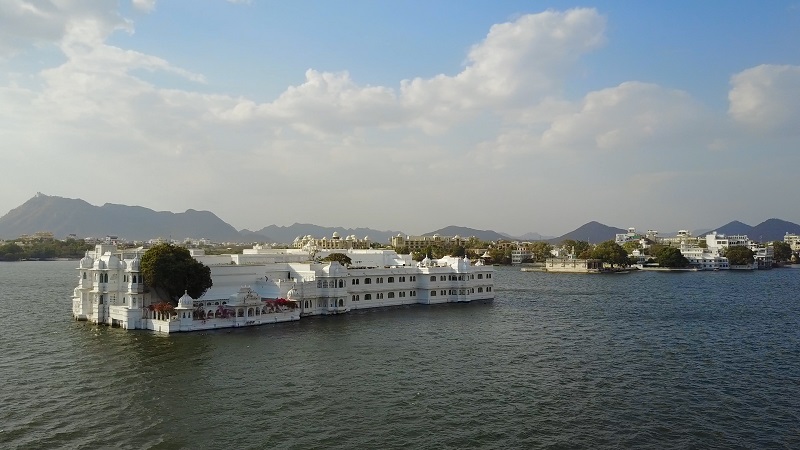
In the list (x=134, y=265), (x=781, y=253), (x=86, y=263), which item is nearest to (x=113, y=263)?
(x=134, y=265)

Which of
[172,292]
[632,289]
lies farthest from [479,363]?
[632,289]

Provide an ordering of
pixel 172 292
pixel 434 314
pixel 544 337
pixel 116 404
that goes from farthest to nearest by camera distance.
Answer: pixel 434 314
pixel 172 292
pixel 544 337
pixel 116 404

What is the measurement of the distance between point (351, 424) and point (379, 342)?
1779cm

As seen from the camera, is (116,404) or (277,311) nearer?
(116,404)

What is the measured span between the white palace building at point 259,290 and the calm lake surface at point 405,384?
78.7 inches

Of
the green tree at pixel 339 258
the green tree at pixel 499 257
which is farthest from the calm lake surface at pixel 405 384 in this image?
the green tree at pixel 499 257

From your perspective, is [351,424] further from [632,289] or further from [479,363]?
[632,289]

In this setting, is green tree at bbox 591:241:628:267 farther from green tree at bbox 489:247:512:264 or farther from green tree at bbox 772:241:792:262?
green tree at bbox 772:241:792:262

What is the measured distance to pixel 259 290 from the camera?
58.3 meters

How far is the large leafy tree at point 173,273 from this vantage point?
164 feet

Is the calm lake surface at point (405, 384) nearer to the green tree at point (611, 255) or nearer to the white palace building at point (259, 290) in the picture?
the white palace building at point (259, 290)

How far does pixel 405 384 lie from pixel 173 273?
27282 millimetres

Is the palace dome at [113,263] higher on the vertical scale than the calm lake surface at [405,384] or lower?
higher

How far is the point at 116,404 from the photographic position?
28.1 m
